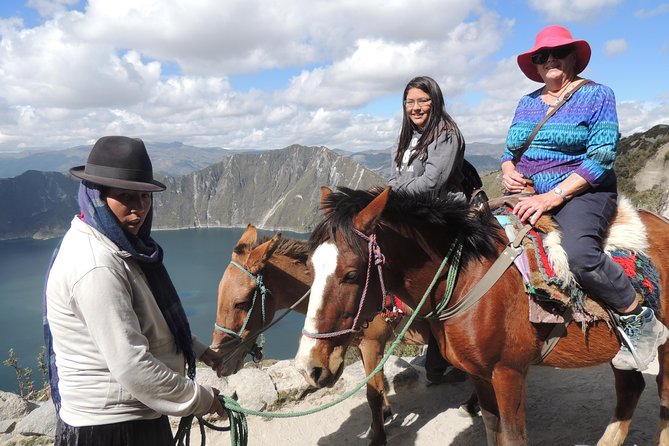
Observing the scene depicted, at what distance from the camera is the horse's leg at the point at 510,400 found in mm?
3002

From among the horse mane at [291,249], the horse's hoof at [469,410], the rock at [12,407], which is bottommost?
the rock at [12,407]

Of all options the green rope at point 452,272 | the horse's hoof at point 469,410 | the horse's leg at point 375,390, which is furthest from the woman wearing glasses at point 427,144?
the horse's hoof at point 469,410

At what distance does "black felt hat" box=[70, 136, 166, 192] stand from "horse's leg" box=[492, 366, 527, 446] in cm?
278

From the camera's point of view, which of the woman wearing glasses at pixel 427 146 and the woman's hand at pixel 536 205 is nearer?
the woman's hand at pixel 536 205

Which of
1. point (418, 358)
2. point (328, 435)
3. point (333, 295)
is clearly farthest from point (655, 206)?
point (333, 295)

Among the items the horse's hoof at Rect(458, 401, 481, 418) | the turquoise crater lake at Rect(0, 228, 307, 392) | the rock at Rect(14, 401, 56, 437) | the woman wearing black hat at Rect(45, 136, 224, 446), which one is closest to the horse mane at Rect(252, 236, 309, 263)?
the woman wearing black hat at Rect(45, 136, 224, 446)

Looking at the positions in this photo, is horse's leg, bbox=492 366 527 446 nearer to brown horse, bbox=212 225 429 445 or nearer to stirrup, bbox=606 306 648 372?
stirrup, bbox=606 306 648 372

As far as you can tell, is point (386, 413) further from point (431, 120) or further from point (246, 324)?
point (431, 120)

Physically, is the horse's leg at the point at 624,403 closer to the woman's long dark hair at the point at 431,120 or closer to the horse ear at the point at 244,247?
the woman's long dark hair at the point at 431,120

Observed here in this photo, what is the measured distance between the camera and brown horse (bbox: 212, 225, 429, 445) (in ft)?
14.0

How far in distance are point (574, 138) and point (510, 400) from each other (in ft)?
6.82

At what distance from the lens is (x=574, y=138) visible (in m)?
3.03

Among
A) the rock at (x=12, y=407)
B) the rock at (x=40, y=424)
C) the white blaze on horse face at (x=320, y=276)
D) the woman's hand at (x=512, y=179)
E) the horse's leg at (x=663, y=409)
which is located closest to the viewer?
the white blaze on horse face at (x=320, y=276)

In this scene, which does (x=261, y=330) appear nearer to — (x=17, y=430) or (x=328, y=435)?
(x=328, y=435)
